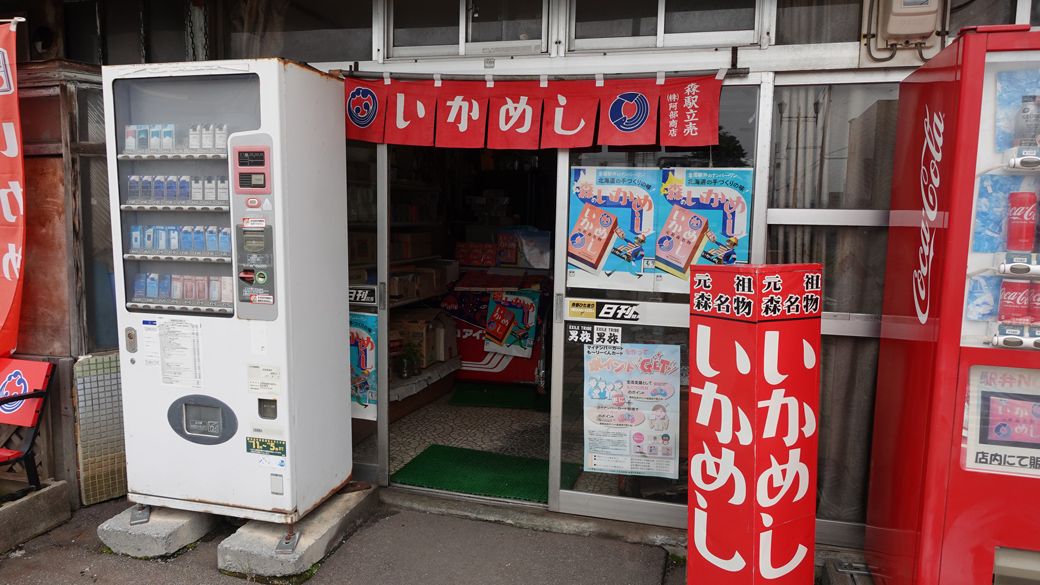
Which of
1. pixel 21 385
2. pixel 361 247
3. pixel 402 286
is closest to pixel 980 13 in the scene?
pixel 361 247

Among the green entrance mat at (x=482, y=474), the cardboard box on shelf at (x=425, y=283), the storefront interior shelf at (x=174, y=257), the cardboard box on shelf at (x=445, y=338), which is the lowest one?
the green entrance mat at (x=482, y=474)

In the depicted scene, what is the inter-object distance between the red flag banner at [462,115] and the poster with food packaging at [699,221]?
1.19m

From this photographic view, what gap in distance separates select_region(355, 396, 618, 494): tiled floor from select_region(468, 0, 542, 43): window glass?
9.67 feet

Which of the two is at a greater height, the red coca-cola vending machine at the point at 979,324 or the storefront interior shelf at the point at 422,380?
the red coca-cola vending machine at the point at 979,324

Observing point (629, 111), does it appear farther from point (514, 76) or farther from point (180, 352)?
point (180, 352)

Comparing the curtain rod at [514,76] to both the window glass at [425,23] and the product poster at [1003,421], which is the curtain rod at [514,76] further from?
the product poster at [1003,421]

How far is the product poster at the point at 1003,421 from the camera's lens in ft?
8.64

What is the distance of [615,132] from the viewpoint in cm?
382

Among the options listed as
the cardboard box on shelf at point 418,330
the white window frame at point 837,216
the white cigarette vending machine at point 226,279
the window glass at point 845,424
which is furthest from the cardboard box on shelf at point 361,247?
the window glass at point 845,424

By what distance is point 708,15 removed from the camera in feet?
12.7

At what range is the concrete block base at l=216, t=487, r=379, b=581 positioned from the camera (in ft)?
11.8

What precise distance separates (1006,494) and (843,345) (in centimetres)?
122

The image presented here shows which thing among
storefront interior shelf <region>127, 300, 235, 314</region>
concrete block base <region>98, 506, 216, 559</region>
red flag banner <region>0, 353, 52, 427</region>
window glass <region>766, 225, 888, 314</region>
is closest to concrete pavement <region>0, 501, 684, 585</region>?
concrete block base <region>98, 506, 216, 559</region>

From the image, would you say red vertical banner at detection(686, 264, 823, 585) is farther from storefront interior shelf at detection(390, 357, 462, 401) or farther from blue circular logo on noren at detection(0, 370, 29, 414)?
blue circular logo on noren at detection(0, 370, 29, 414)
